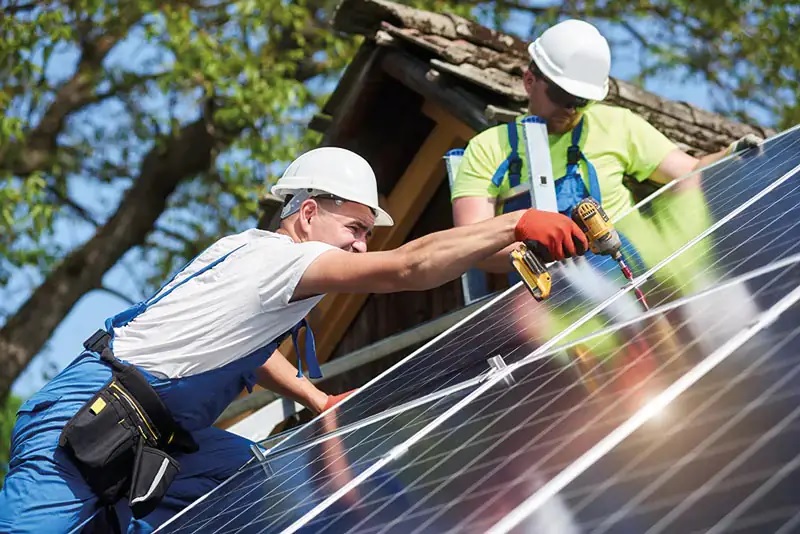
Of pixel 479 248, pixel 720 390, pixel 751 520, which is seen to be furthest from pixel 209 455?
pixel 751 520

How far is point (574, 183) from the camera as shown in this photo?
5211 millimetres

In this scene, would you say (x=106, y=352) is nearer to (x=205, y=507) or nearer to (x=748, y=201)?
(x=205, y=507)

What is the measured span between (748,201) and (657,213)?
694mm

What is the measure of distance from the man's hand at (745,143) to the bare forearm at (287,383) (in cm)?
200

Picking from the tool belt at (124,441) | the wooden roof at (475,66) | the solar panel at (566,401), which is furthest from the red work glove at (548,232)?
the wooden roof at (475,66)

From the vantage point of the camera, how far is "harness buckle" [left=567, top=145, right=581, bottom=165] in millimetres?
5230

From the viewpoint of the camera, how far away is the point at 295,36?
14.4 meters

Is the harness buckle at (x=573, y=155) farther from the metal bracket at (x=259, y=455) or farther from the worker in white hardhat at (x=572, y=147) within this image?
the metal bracket at (x=259, y=455)

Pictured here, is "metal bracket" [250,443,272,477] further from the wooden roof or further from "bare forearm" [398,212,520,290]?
the wooden roof

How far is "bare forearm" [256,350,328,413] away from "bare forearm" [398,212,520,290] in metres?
1.49

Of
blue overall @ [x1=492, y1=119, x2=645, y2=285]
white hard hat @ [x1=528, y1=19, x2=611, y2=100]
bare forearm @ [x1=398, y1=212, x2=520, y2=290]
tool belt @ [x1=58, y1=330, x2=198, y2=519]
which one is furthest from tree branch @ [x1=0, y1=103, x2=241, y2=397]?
bare forearm @ [x1=398, y1=212, x2=520, y2=290]

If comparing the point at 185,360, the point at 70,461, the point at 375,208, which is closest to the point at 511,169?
the point at 375,208

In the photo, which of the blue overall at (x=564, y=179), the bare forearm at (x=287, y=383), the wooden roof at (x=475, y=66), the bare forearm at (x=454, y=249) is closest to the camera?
the bare forearm at (x=454, y=249)

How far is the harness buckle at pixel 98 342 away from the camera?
13.8ft
